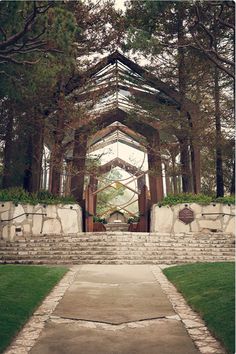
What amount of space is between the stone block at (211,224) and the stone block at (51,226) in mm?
6630

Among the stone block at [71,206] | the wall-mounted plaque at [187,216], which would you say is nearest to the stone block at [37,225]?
the stone block at [71,206]

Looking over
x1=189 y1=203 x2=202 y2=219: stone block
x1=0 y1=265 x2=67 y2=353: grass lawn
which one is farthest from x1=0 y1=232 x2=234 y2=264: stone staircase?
x1=0 y1=265 x2=67 y2=353: grass lawn

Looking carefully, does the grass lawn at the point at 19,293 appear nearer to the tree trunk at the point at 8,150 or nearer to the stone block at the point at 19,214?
the stone block at the point at 19,214

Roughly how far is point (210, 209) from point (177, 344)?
13.5 metres

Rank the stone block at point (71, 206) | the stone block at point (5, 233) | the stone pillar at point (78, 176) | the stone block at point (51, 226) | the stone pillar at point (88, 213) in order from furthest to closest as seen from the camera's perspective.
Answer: the stone pillar at point (78, 176), the stone pillar at point (88, 213), the stone block at point (71, 206), the stone block at point (51, 226), the stone block at point (5, 233)

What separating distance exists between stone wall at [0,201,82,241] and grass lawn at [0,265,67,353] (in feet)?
20.3

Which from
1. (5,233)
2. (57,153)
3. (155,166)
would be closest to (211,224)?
(155,166)

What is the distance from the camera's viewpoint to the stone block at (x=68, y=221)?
57.6 ft

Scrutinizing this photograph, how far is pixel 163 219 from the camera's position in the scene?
1758cm

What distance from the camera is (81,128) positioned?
20.5 m

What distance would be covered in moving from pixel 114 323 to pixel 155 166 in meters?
15.4

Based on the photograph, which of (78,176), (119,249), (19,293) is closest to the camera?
(19,293)

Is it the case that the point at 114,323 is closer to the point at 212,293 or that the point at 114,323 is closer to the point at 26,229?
the point at 212,293

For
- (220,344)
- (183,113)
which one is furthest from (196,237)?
(220,344)
